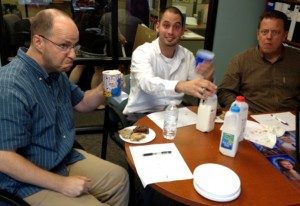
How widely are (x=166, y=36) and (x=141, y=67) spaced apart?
280 mm

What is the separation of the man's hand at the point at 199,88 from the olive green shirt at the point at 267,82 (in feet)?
2.02

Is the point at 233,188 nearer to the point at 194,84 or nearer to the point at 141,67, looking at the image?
the point at 194,84

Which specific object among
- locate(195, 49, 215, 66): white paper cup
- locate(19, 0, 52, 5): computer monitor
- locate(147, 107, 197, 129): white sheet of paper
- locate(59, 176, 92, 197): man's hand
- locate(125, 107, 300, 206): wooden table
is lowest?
locate(59, 176, 92, 197): man's hand

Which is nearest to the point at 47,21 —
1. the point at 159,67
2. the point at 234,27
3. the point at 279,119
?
the point at 159,67

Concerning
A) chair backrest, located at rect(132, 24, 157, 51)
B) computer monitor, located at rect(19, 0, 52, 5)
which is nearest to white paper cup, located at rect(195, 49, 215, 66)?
chair backrest, located at rect(132, 24, 157, 51)

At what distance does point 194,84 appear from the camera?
1.55 metres

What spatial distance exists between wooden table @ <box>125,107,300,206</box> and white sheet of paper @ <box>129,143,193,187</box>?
0.08ft

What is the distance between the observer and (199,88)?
152 centimetres

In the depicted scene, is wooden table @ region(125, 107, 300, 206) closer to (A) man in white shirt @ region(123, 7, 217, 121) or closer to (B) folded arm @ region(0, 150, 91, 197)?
(B) folded arm @ region(0, 150, 91, 197)

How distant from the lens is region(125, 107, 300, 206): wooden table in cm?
109

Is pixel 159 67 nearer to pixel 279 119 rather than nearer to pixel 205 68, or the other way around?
pixel 205 68

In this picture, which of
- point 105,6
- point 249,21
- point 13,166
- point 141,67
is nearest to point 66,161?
point 13,166

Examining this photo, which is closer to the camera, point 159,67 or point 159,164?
point 159,164

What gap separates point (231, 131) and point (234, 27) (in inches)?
87.8
